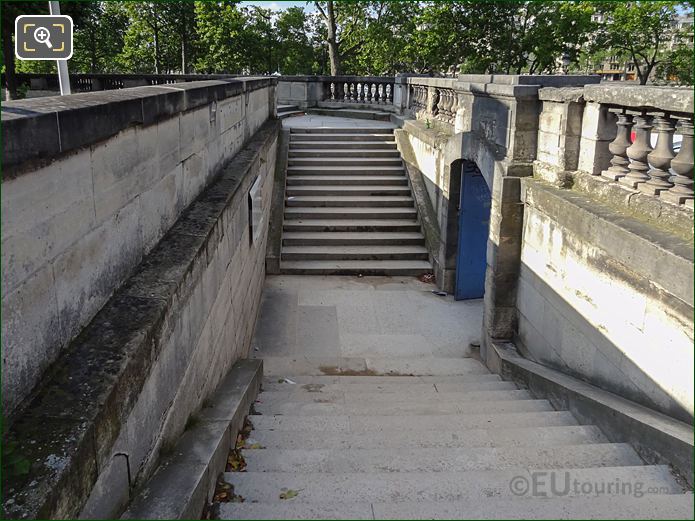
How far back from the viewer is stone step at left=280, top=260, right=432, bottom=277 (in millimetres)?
10570

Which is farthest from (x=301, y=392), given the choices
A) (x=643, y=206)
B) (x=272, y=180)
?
(x=272, y=180)

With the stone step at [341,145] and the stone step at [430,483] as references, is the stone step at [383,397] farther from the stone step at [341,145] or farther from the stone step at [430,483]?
the stone step at [341,145]

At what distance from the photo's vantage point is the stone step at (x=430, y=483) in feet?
10.5

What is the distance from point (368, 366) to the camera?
7383 millimetres

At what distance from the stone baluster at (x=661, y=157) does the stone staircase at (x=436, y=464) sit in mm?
1834

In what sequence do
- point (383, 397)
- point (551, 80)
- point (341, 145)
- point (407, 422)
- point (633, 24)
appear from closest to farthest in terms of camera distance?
point (407, 422) → point (383, 397) → point (551, 80) → point (341, 145) → point (633, 24)

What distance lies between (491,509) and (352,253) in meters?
7.98

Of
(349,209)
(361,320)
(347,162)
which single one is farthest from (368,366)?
(347,162)

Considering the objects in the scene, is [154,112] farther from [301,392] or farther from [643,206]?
[643,206]

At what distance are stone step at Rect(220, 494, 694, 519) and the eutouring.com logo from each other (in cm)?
9

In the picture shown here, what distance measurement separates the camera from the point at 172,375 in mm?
3521

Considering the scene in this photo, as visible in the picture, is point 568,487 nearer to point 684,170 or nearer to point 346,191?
point 684,170

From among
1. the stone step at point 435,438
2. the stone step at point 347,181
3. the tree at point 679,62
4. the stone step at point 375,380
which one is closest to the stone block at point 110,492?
the stone step at point 435,438

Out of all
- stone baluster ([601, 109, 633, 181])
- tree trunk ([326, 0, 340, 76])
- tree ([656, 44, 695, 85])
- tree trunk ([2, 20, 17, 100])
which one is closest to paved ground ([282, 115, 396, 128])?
tree trunk ([2, 20, 17, 100])
